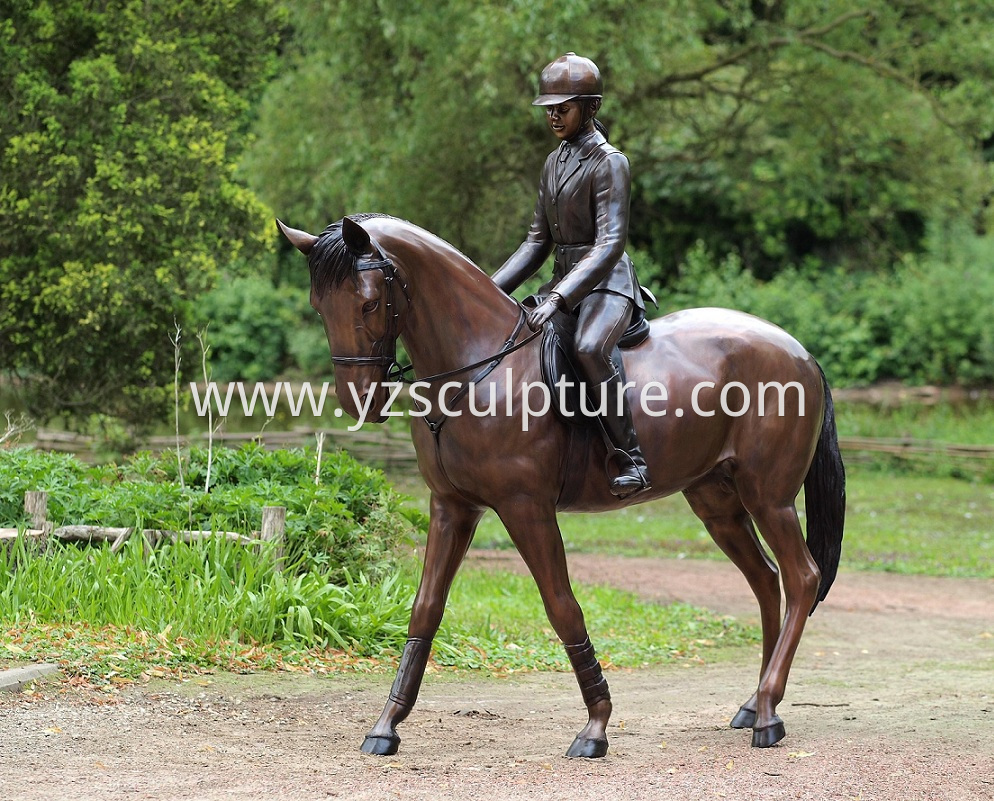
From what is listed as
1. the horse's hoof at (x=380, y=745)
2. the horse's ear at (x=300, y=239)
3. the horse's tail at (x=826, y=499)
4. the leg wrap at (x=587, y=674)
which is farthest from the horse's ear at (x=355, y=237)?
the horse's tail at (x=826, y=499)

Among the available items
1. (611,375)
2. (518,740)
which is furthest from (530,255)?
(518,740)

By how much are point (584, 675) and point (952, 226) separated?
80.4ft

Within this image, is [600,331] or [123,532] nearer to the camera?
[600,331]

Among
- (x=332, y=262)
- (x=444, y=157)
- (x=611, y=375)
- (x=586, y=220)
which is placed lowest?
(x=611, y=375)

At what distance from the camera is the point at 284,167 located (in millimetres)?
18188

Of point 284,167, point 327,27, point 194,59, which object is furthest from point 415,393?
point 284,167

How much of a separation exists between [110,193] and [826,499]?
813 centimetres

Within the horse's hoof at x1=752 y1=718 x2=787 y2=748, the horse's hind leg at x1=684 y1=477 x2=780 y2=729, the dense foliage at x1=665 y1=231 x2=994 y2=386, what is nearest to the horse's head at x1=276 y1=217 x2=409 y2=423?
the horse's hind leg at x1=684 y1=477 x2=780 y2=729

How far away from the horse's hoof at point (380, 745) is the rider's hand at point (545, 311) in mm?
1874

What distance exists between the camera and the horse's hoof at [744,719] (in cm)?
572

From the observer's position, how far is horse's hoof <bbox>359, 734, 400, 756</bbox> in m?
5.02

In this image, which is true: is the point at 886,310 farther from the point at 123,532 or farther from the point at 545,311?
the point at 545,311

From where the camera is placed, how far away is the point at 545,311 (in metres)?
4.97

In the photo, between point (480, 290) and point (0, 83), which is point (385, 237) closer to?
point (480, 290)
